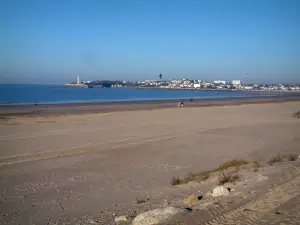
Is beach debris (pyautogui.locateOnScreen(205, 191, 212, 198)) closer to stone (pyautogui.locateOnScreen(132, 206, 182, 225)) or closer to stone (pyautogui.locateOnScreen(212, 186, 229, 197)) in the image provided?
stone (pyautogui.locateOnScreen(212, 186, 229, 197))

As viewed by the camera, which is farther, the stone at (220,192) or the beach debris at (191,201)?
the stone at (220,192)

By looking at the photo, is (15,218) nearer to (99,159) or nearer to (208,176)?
(208,176)

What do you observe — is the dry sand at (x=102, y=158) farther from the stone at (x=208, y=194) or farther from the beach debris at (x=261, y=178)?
the beach debris at (x=261, y=178)

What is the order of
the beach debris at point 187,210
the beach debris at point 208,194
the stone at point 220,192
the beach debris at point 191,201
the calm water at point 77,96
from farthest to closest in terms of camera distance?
the calm water at point 77,96 < the beach debris at point 208,194 < the stone at point 220,192 < the beach debris at point 191,201 < the beach debris at point 187,210

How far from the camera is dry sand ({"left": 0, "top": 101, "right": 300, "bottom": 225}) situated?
835cm

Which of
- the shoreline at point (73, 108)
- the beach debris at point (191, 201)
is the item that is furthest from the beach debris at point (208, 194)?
the shoreline at point (73, 108)

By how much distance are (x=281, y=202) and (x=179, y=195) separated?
2.61m

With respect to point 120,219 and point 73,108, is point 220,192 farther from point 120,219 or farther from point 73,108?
point 73,108

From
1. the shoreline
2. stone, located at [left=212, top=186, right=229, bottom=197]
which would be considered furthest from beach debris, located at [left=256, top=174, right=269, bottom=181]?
the shoreline

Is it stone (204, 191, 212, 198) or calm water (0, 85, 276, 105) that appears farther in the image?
calm water (0, 85, 276, 105)

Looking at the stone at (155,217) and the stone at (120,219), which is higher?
the stone at (155,217)

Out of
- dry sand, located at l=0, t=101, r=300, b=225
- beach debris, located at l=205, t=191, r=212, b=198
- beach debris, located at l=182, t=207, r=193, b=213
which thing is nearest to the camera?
beach debris, located at l=182, t=207, r=193, b=213

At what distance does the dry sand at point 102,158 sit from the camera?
8352 millimetres

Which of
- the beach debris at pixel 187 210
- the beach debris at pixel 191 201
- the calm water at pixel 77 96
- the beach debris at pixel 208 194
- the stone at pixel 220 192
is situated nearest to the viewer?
the beach debris at pixel 187 210
